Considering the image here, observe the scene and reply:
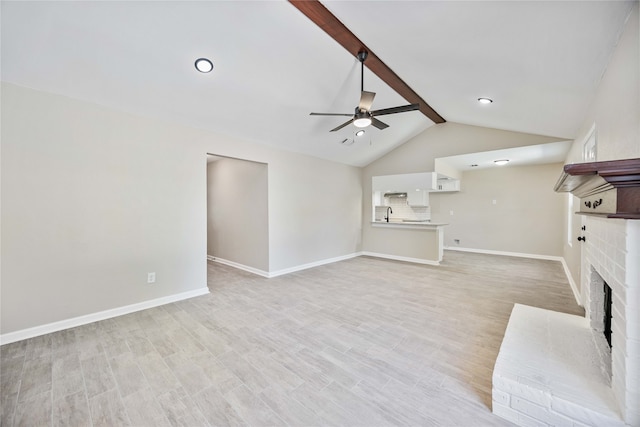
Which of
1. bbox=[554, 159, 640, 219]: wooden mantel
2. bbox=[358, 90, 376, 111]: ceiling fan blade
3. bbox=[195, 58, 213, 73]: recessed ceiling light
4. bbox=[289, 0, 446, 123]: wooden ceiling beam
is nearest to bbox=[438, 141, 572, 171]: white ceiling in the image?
bbox=[289, 0, 446, 123]: wooden ceiling beam

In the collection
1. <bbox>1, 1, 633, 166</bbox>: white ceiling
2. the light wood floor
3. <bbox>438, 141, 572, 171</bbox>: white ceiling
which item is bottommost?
the light wood floor

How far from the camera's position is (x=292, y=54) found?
278 centimetres

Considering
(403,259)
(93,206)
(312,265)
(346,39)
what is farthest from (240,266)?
(346,39)

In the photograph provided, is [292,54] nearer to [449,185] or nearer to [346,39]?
[346,39]

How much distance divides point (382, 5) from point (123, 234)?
3.66 metres

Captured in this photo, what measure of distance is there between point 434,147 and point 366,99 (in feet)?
11.8

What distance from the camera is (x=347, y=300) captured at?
3.61m

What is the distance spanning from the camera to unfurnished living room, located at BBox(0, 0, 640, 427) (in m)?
1.61

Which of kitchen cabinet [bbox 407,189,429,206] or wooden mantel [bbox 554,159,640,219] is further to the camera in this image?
kitchen cabinet [bbox 407,189,429,206]

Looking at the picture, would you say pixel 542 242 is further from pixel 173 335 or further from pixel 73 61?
pixel 73 61

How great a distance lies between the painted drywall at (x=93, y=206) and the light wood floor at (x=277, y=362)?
0.40 meters

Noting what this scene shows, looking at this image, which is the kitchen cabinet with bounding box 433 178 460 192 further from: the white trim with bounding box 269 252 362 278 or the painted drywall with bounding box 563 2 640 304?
the painted drywall with bounding box 563 2 640 304

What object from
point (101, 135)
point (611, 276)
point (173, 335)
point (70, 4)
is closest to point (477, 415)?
point (611, 276)

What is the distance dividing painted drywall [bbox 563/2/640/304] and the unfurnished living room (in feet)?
0.08
